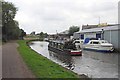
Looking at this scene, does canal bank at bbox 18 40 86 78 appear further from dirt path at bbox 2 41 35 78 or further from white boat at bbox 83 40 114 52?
white boat at bbox 83 40 114 52

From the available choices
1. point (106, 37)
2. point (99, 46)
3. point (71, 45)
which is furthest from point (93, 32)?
point (71, 45)

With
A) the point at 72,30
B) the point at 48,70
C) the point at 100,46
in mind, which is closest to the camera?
the point at 48,70

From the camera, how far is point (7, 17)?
7206cm

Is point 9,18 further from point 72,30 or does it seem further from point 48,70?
point 48,70

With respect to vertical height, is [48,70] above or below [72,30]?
below

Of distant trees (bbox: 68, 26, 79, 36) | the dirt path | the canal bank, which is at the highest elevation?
distant trees (bbox: 68, 26, 79, 36)

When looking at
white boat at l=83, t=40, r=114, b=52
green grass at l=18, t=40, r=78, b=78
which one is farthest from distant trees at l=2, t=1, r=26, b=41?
green grass at l=18, t=40, r=78, b=78

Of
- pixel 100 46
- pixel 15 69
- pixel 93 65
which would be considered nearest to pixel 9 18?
pixel 100 46

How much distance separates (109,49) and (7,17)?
125 ft

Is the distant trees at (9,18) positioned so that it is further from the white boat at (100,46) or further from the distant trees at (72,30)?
the distant trees at (72,30)

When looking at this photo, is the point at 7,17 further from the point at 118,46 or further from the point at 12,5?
the point at 118,46

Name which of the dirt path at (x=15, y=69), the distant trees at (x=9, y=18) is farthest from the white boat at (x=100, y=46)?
the distant trees at (x=9, y=18)

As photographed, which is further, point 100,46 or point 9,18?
point 9,18

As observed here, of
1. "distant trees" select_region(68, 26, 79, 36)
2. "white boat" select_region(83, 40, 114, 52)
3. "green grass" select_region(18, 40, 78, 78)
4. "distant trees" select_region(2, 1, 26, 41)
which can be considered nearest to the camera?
"green grass" select_region(18, 40, 78, 78)
